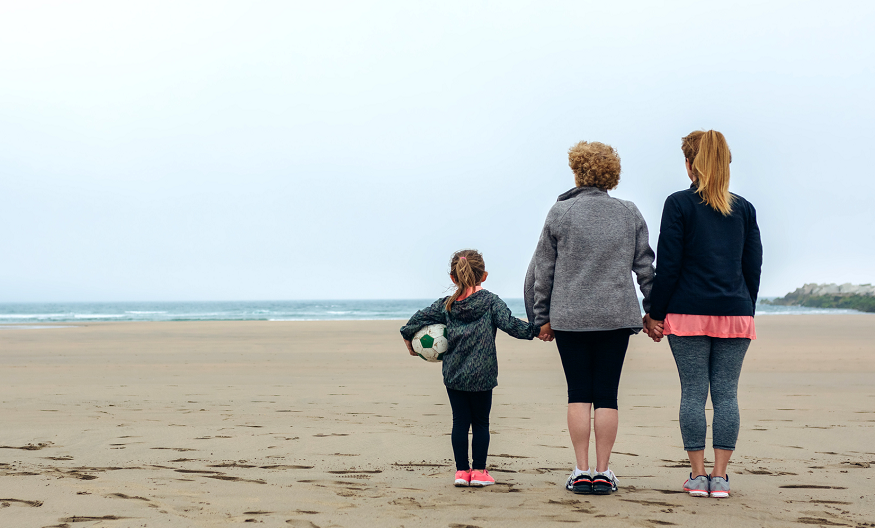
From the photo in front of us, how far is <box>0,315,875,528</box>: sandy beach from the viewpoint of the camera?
2.81 meters

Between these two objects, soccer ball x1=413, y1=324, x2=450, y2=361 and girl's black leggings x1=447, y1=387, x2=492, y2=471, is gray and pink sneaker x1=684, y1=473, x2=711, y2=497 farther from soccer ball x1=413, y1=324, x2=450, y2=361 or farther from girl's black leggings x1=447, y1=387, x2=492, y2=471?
soccer ball x1=413, y1=324, x2=450, y2=361

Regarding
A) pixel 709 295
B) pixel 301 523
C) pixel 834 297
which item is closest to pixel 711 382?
pixel 709 295

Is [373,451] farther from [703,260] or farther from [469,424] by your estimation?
[703,260]

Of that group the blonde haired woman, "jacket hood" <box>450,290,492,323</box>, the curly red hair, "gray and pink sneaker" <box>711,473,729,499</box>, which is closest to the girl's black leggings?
"jacket hood" <box>450,290,492,323</box>

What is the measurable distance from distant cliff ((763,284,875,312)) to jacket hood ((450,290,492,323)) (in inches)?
1535

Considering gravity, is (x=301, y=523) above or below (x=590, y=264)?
below

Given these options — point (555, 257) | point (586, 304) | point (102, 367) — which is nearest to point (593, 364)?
point (586, 304)

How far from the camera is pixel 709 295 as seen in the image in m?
3.06

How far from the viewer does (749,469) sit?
3.68 m

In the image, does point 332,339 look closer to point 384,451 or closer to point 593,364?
point 384,451

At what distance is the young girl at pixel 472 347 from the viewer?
3400 millimetres

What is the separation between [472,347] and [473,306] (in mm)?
222

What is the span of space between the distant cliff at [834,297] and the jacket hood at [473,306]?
39.0 meters

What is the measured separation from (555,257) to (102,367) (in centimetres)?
870
